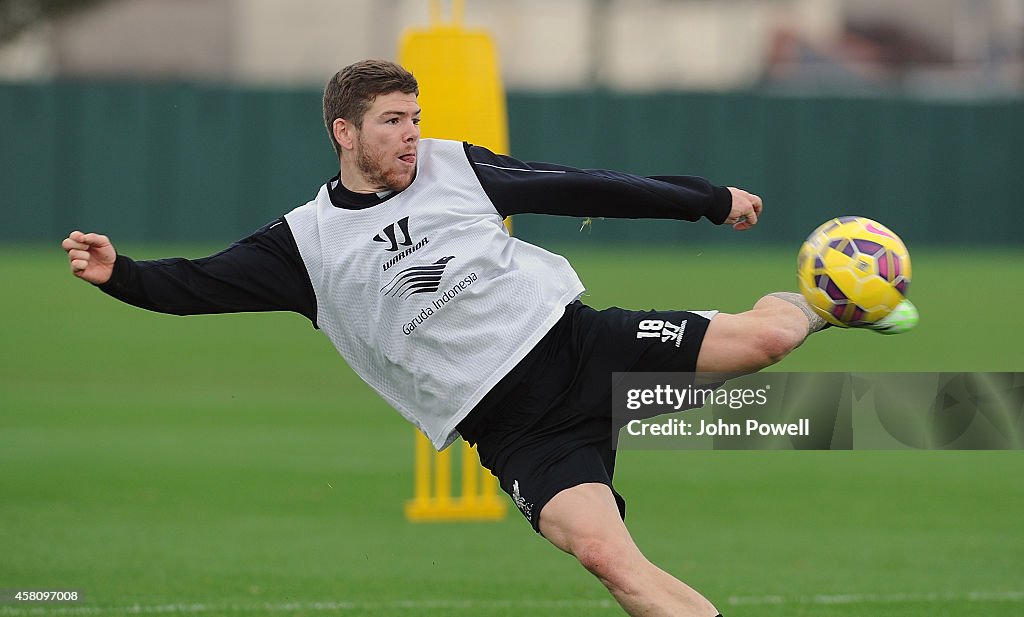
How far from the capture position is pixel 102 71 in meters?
43.0

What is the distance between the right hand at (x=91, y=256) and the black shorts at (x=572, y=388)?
1.41 metres

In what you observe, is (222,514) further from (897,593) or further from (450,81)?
(897,593)

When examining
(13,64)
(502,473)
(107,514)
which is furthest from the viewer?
(13,64)

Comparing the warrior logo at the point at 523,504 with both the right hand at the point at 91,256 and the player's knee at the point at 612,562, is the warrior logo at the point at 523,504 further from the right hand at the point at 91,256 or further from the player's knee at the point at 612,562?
the right hand at the point at 91,256

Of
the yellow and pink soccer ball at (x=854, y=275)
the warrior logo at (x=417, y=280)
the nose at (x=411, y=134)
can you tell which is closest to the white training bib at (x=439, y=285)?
the warrior logo at (x=417, y=280)

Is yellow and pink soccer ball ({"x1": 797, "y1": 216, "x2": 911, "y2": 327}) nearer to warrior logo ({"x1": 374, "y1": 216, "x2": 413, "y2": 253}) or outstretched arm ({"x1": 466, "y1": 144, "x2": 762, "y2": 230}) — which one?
outstretched arm ({"x1": 466, "y1": 144, "x2": 762, "y2": 230})

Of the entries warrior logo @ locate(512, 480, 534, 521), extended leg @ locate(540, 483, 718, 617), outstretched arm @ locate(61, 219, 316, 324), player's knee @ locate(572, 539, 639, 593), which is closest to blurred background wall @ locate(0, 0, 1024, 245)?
outstretched arm @ locate(61, 219, 316, 324)

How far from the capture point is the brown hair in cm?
573

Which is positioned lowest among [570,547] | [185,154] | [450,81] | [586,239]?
[586,239]

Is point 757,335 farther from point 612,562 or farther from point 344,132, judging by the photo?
point 344,132

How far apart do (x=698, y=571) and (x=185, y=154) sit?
18965mm

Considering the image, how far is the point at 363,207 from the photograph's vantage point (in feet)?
19.1

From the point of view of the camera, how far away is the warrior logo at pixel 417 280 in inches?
223

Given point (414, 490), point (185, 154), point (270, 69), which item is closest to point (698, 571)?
point (414, 490)
